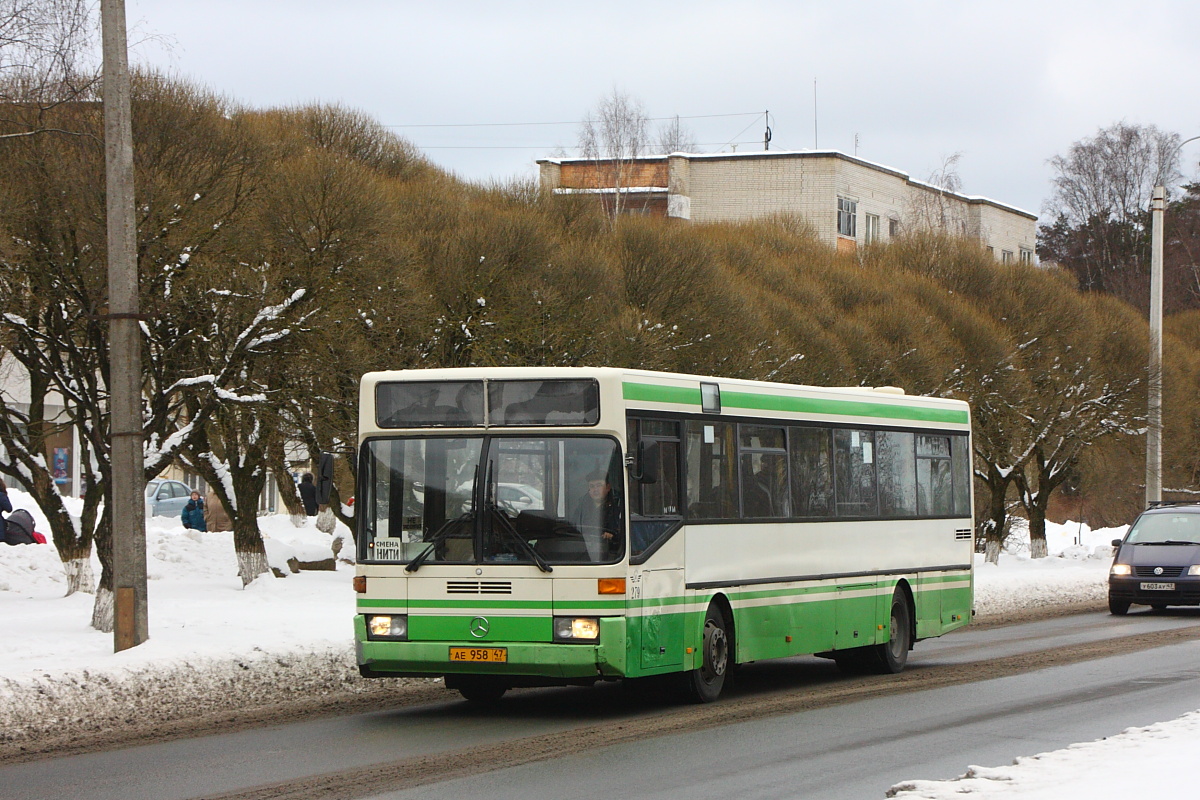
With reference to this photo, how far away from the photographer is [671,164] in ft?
221

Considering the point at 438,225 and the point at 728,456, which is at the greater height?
the point at 438,225

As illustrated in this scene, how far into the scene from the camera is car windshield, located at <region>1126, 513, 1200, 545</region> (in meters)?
27.1

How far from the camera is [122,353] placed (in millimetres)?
15570

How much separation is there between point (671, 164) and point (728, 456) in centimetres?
5390

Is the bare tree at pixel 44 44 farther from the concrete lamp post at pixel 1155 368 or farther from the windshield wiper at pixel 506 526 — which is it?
the concrete lamp post at pixel 1155 368

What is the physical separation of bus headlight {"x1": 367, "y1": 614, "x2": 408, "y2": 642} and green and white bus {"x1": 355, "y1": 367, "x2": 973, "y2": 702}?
1cm

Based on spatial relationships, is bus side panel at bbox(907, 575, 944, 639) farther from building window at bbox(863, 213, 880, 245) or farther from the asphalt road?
building window at bbox(863, 213, 880, 245)

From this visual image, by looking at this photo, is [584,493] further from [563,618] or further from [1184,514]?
[1184,514]

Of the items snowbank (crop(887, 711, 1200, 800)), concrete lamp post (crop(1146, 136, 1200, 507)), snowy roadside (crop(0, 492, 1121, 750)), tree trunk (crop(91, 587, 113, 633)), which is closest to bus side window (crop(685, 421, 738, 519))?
snowy roadside (crop(0, 492, 1121, 750))

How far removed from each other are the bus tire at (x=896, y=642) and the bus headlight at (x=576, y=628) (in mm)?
5781

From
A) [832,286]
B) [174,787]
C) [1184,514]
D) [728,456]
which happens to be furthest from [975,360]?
[174,787]

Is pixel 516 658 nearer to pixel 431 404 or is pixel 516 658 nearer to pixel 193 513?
pixel 431 404

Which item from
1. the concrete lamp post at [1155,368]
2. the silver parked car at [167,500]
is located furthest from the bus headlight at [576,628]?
the silver parked car at [167,500]

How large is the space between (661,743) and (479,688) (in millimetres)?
3072
